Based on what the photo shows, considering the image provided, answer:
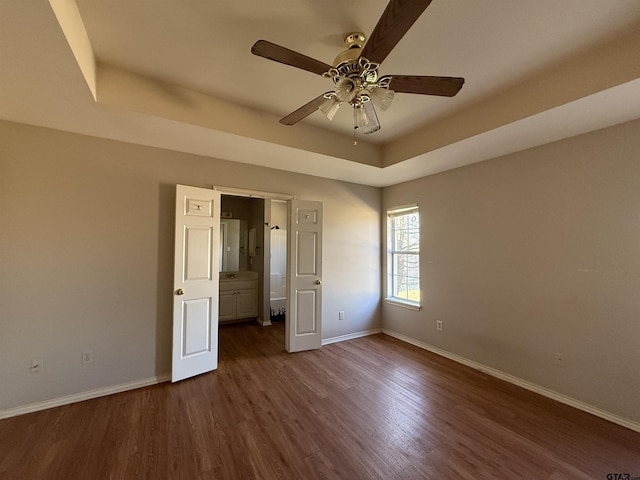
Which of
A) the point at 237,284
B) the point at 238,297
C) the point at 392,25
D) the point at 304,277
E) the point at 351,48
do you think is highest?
the point at 351,48

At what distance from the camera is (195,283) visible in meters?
2.96

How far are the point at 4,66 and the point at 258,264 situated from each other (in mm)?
4046

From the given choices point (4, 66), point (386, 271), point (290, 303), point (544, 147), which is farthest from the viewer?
point (386, 271)

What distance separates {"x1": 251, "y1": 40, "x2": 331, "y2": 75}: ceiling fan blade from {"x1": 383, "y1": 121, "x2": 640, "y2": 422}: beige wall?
8.43 feet

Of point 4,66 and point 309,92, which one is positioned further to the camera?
point 309,92

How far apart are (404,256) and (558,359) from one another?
2.18m

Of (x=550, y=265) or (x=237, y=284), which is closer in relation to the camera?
(x=550, y=265)

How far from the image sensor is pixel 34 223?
7.78 feet

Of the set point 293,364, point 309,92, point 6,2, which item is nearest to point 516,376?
point 293,364

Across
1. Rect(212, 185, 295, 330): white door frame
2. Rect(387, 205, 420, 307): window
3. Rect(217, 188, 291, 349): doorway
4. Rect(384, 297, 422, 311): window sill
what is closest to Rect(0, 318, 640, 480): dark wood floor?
Rect(384, 297, 422, 311): window sill

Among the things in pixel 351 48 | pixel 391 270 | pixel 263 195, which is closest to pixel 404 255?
pixel 391 270

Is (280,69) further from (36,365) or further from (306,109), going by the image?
(36,365)

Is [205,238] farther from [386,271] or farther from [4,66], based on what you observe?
[386,271]

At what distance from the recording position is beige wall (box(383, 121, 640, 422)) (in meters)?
2.23
